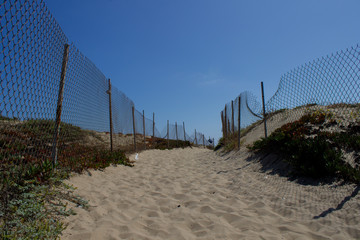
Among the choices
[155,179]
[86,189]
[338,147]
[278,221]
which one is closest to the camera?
[278,221]

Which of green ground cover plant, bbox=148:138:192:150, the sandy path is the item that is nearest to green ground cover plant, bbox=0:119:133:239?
the sandy path

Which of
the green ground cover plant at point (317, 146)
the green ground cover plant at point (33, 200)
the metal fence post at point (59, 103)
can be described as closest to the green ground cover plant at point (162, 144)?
the green ground cover plant at point (317, 146)

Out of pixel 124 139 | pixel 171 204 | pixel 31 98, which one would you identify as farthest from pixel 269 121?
pixel 31 98

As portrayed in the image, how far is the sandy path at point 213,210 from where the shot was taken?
2.32m

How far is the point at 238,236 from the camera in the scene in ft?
7.41

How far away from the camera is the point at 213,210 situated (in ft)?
9.69

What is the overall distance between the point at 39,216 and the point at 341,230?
121 inches

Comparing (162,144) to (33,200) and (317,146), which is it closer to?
(317,146)

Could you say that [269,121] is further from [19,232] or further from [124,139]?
[19,232]

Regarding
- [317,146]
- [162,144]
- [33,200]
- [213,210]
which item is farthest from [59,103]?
[162,144]

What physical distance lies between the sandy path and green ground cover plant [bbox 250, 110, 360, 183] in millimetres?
398

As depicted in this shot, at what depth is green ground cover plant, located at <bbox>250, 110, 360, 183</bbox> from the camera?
12.9 ft

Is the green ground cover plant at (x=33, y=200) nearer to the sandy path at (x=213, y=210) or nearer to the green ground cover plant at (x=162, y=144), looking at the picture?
the sandy path at (x=213, y=210)

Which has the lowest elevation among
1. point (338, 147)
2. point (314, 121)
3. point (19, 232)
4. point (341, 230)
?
point (341, 230)
